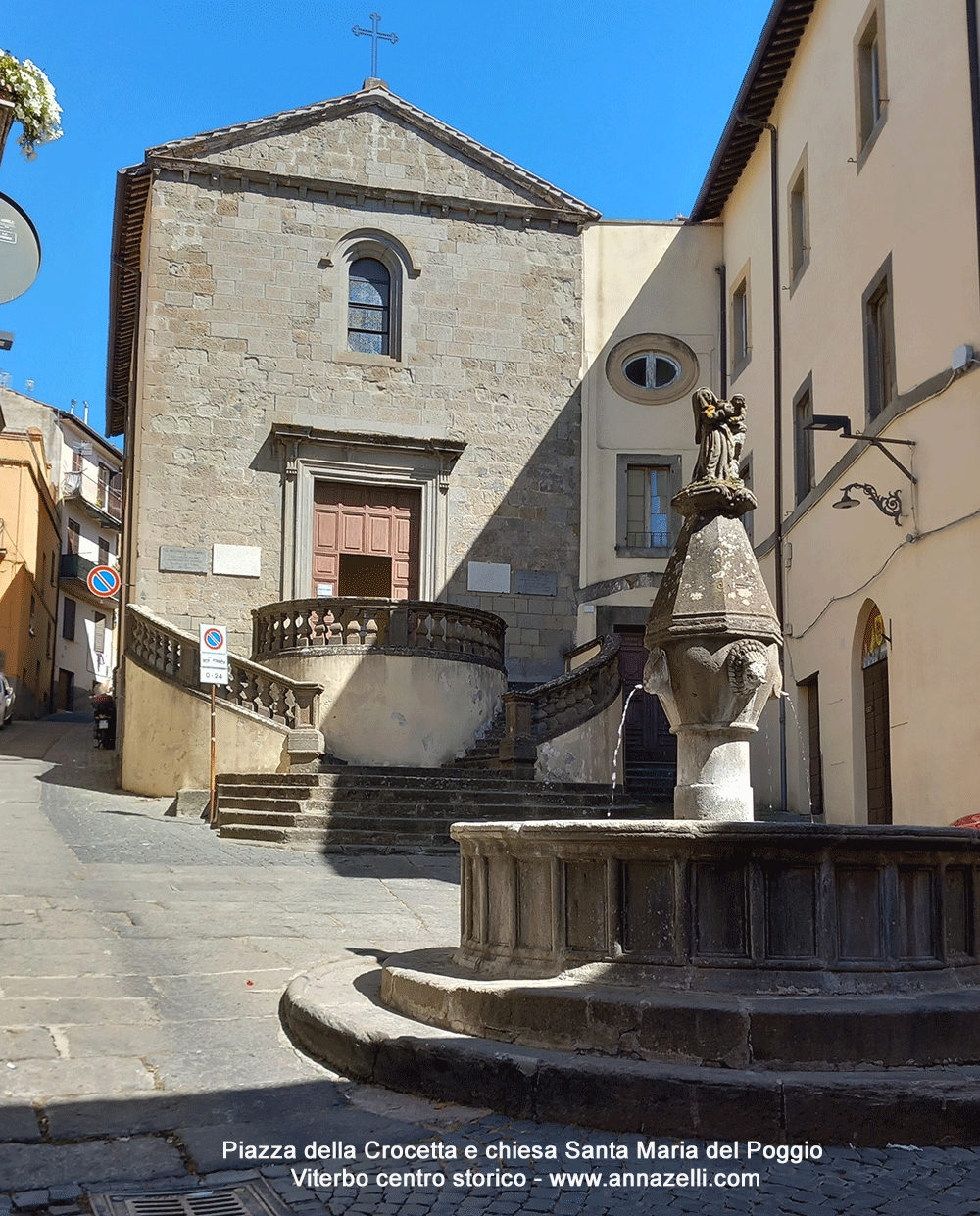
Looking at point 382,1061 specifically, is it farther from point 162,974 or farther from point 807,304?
point 807,304

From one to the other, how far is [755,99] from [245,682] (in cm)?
1201

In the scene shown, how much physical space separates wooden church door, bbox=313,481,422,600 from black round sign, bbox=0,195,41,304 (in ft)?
51.3

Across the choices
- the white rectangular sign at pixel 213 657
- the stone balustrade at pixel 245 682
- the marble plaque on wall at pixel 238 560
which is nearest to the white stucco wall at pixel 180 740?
the stone balustrade at pixel 245 682

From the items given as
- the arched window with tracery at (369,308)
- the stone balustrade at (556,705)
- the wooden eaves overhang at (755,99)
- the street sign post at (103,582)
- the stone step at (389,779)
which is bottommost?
the stone step at (389,779)

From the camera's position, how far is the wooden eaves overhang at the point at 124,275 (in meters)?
21.6

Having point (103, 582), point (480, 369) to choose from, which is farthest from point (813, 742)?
point (103, 582)

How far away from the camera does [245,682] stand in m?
16.6

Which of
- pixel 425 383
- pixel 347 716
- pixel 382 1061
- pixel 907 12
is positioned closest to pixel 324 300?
pixel 425 383

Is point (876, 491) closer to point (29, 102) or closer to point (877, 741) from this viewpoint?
point (877, 741)

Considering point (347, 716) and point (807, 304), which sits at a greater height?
point (807, 304)

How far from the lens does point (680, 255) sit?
2252 centimetres

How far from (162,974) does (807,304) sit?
13505mm

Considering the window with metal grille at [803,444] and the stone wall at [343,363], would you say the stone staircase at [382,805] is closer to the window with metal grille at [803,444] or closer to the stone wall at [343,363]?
the window with metal grille at [803,444]

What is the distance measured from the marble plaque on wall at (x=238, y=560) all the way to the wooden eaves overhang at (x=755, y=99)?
1019 centimetres
